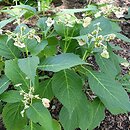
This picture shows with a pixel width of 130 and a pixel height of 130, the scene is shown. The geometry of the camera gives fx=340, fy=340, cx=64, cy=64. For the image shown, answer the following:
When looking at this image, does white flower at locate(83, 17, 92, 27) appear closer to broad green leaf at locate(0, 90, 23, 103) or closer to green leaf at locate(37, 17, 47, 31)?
green leaf at locate(37, 17, 47, 31)

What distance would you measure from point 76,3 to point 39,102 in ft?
4.34

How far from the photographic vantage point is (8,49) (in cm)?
138

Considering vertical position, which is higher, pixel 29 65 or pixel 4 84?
pixel 29 65

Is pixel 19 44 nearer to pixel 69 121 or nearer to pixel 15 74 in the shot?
pixel 15 74

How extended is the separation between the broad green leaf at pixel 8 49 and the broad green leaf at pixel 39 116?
256 mm

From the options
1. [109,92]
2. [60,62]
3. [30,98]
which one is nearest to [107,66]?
[109,92]

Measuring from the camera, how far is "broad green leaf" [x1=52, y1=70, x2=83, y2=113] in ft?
4.11

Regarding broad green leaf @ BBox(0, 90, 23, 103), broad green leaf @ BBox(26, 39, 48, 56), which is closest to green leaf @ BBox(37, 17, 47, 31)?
broad green leaf @ BBox(26, 39, 48, 56)

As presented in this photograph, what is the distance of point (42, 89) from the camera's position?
1.39 m

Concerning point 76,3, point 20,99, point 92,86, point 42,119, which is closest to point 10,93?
point 20,99

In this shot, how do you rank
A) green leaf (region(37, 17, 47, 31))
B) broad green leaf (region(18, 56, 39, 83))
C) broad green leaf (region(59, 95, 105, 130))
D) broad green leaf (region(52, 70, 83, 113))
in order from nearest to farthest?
1. broad green leaf (region(18, 56, 39, 83))
2. broad green leaf (region(52, 70, 83, 113))
3. broad green leaf (region(59, 95, 105, 130))
4. green leaf (region(37, 17, 47, 31))

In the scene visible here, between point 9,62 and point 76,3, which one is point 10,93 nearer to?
point 9,62

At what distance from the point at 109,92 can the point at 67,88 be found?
162 mm

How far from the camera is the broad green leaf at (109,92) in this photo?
1280 millimetres
